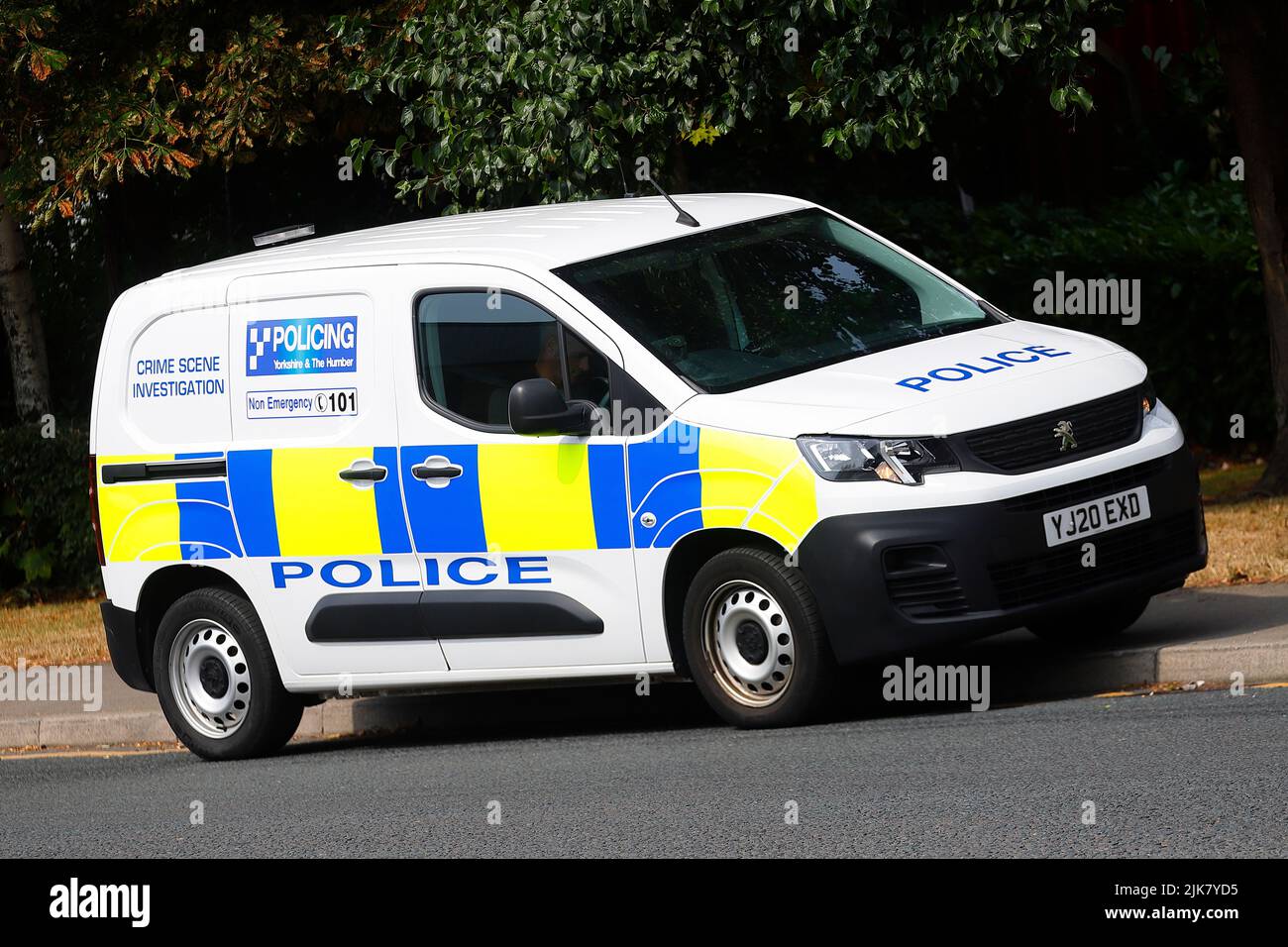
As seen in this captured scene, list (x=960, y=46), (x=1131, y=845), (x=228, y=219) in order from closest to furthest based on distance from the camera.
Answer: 1. (x=1131, y=845)
2. (x=960, y=46)
3. (x=228, y=219)

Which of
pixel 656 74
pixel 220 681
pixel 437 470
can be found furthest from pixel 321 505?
pixel 656 74

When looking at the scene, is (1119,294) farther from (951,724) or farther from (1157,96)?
(951,724)

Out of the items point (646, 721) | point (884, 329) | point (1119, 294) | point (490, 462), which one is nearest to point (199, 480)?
point (490, 462)

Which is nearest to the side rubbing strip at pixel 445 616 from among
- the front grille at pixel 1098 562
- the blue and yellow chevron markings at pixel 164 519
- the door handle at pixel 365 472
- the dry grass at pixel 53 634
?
the door handle at pixel 365 472

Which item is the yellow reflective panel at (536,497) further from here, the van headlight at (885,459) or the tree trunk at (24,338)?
the tree trunk at (24,338)

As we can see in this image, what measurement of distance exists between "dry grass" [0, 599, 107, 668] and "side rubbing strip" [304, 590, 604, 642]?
12.8 feet

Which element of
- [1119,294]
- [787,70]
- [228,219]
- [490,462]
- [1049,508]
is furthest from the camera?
[228,219]

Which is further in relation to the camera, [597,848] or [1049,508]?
[1049,508]

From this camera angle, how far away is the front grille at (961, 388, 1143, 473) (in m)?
7.38

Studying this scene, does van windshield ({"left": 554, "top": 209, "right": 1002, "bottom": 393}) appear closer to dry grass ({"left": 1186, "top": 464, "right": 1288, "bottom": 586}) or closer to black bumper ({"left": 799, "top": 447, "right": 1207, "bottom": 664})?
black bumper ({"left": 799, "top": 447, "right": 1207, "bottom": 664})

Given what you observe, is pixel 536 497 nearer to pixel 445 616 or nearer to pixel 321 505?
pixel 445 616

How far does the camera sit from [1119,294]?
1557cm

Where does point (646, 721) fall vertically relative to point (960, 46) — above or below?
below

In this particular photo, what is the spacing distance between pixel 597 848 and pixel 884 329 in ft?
9.29
